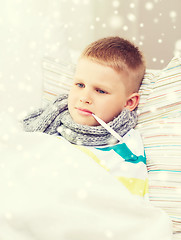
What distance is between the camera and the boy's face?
958mm

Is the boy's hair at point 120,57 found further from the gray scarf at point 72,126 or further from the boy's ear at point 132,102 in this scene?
the gray scarf at point 72,126

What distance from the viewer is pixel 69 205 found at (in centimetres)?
62

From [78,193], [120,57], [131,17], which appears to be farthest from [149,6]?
[78,193]

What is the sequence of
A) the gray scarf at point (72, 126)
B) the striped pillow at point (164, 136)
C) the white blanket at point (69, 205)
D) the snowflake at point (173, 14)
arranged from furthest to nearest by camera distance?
the snowflake at point (173, 14), the gray scarf at point (72, 126), the striped pillow at point (164, 136), the white blanket at point (69, 205)

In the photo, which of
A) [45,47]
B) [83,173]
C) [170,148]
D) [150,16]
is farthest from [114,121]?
[150,16]

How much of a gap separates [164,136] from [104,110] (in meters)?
0.21

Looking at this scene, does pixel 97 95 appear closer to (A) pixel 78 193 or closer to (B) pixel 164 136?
(B) pixel 164 136

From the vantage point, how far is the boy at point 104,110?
2.89 ft

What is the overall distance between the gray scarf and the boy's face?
32 mm

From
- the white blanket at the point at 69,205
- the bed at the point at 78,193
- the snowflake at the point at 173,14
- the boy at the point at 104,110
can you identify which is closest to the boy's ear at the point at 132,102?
the boy at the point at 104,110

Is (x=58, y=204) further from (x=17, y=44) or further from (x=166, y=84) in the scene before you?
(x=17, y=44)

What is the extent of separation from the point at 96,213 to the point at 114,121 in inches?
15.5

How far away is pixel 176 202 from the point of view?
781mm

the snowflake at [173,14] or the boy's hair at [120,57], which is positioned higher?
the snowflake at [173,14]
